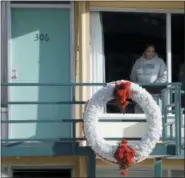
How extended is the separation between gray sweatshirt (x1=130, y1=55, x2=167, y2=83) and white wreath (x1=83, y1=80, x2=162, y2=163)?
1579mm

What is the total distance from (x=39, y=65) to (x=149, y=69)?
1.76 metres

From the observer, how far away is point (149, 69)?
42.5 ft

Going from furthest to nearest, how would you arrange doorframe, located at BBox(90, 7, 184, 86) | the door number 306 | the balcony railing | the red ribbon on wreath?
doorframe, located at BBox(90, 7, 184, 86) → the door number 306 → the balcony railing → the red ribbon on wreath

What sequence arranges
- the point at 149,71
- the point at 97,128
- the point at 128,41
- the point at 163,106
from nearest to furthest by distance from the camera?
the point at 97,128, the point at 163,106, the point at 149,71, the point at 128,41

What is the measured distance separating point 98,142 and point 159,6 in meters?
3.01

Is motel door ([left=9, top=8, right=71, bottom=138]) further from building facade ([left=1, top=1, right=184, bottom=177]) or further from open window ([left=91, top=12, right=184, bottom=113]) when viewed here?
open window ([left=91, top=12, right=184, bottom=113])

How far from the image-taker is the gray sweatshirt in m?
12.9

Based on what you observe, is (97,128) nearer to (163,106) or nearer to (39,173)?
(163,106)

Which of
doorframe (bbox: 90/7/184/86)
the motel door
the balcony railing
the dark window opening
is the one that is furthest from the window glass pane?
the motel door

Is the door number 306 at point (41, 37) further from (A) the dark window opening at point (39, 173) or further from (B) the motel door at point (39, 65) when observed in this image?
(A) the dark window opening at point (39, 173)

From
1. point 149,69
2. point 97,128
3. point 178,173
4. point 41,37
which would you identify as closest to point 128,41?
point 149,69

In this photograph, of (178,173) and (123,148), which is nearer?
(123,148)

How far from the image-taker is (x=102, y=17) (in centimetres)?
1321

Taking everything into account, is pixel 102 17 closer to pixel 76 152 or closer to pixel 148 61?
pixel 148 61
